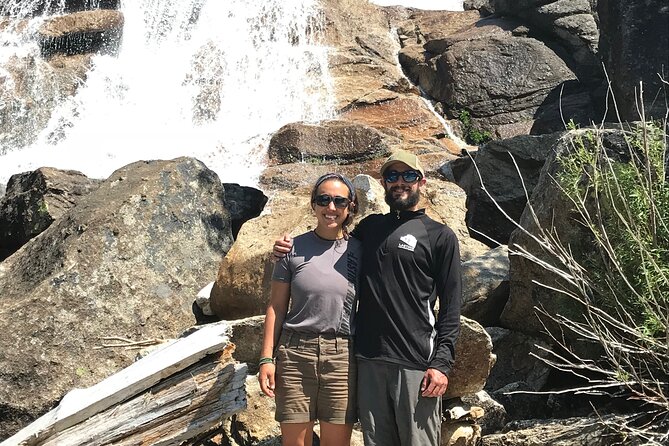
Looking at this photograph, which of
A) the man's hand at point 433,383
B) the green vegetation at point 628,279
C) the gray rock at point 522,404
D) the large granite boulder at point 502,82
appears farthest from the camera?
the large granite boulder at point 502,82

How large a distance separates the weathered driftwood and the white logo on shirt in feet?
4.33

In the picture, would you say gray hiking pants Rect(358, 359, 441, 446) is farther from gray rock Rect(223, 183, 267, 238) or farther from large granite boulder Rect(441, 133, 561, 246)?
large granite boulder Rect(441, 133, 561, 246)

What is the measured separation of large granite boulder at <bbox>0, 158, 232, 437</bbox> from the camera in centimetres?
733

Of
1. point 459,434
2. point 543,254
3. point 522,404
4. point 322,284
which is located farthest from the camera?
point 543,254

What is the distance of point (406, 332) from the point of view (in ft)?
14.3

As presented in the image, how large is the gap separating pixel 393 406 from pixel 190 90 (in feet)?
57.7

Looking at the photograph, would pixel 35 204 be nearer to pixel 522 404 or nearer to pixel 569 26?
pixel 522 404

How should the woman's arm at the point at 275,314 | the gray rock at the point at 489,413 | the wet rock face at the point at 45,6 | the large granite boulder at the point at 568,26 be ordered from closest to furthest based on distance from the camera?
the woman's arm at the point at 275,314
the gray rock at the point at 489,413
the large granite boulder at the point at 568,26
the wet rock face at the point at 45,6

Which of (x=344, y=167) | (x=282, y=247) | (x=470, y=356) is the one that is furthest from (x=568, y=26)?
(x=282, y=247)

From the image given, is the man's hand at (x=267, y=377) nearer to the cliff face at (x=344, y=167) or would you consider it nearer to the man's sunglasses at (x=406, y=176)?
the man's sunglasses at (x=406, y=176)

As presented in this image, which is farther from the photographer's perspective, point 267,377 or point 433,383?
point 267,377

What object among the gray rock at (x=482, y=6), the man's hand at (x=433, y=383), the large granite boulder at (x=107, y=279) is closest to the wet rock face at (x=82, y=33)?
the gray rock at (x=482, y=6)

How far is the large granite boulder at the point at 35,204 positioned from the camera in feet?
36.6

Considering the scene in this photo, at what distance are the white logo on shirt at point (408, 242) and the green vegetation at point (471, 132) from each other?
1548 centimetres
